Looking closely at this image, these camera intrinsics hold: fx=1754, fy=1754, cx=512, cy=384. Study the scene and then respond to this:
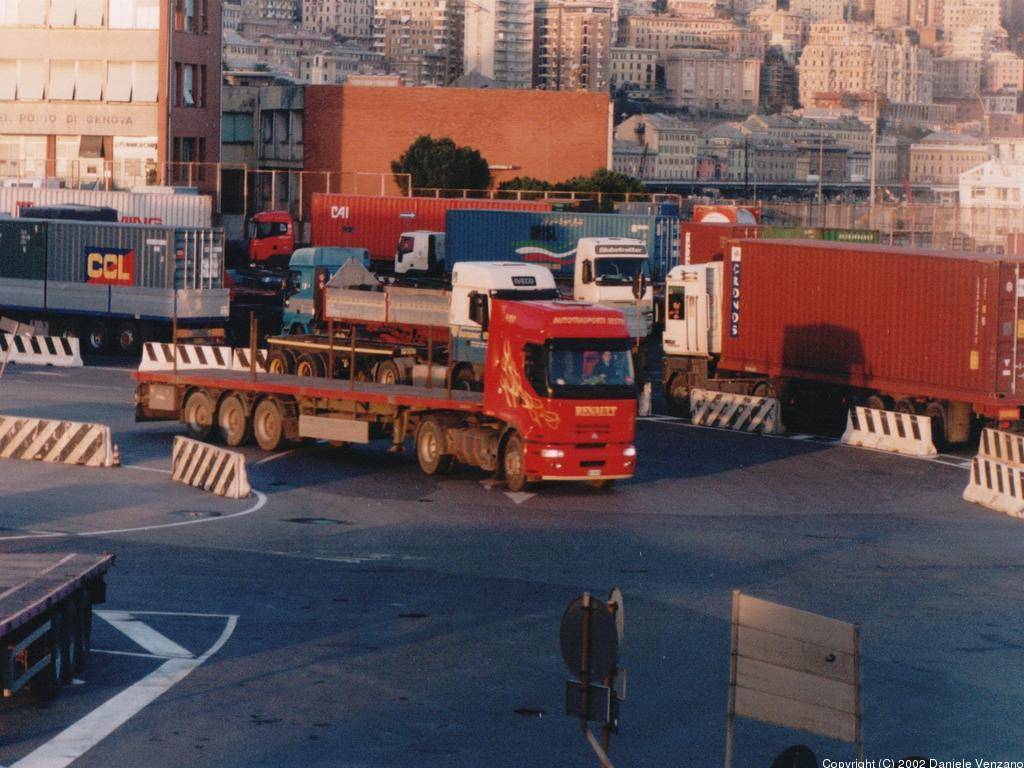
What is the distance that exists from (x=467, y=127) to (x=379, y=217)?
4444 cm

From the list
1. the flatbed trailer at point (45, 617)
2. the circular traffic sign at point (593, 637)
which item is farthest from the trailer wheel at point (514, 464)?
the circular traffic sign at point (593, 637)

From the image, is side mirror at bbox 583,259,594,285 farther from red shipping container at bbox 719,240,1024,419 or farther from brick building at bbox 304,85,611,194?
brick building at bbox 304,85,611,194

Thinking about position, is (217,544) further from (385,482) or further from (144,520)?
(385,482)

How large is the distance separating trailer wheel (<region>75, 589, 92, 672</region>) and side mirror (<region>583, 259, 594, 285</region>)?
102ft

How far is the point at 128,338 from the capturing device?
5022 centimetres

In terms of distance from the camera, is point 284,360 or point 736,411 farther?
point 284,360

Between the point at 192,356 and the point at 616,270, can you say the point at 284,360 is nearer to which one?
the point at 192,356

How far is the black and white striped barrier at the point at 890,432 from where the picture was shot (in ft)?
113

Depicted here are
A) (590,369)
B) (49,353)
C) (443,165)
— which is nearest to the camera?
(590,369)

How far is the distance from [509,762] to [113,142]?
73630 mm

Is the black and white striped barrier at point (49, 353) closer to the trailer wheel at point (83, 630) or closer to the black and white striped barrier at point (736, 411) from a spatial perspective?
the black and white striped barrier at point (736, 411)

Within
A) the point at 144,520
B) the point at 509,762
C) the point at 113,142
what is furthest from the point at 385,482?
the point at 113,142

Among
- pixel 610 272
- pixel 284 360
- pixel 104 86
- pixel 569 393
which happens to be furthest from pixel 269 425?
pixel 104 86

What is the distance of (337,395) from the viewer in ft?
102
